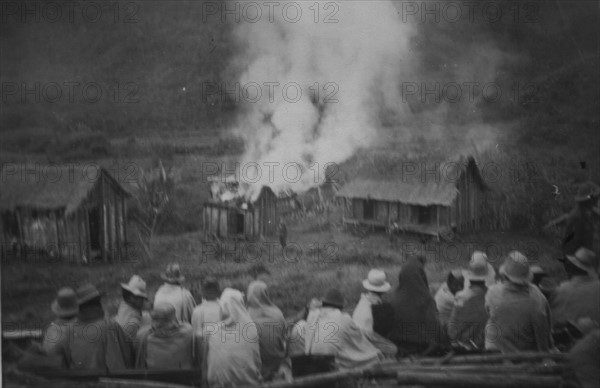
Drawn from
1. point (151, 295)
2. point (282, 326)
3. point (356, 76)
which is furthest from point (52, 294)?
point (356, 76)

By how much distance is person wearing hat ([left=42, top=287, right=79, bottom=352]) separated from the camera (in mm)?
5719

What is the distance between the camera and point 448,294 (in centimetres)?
592

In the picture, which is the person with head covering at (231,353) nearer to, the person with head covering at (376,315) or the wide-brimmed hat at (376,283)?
the person with head covering at (376,315)

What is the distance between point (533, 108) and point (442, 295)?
1725 mm

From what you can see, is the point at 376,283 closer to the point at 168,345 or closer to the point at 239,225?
the point at 239,225

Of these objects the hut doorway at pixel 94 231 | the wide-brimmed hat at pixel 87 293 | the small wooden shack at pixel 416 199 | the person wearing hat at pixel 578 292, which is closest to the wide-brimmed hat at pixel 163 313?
the wide-brimmed hat at pixel 87 293

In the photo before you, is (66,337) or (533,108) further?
(533,108)

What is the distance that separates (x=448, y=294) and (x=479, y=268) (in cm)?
33

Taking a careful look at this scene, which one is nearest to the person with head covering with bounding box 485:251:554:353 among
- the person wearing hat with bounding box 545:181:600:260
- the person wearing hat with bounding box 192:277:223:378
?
the person wearing hat with bounding box 545:181:600:260

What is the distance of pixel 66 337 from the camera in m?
5.68

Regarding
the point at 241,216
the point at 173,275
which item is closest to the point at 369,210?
the point at 241,216

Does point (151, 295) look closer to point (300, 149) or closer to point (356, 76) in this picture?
point (300, 149)

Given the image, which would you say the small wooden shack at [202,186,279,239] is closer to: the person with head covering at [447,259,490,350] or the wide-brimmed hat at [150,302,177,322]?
the wide-brimmed hat at [150,302,177,322]

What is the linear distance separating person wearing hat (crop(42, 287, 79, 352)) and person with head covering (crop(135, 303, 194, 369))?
63cm
